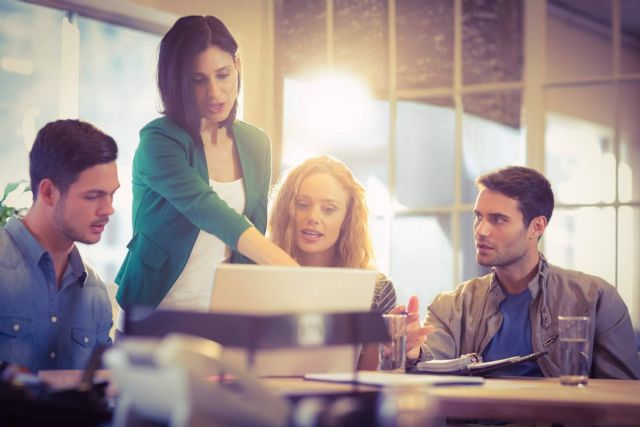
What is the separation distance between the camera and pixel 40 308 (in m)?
2.37

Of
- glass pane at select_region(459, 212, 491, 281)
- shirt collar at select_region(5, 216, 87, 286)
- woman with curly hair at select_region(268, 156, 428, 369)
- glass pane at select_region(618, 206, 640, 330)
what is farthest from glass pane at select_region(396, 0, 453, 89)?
shirt collar at select_region(5, 216, 87, 286)

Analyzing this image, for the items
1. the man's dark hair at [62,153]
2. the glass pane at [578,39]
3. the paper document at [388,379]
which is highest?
the glass pane at [578,39]

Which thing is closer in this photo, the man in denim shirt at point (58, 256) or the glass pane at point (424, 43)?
the man in denim shirt at point (58, 256)

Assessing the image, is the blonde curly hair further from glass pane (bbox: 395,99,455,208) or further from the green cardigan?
glass pane (bbox: 395,99,455,208)

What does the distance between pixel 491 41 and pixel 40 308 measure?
2639 millimetres

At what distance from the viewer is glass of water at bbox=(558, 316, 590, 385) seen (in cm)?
212

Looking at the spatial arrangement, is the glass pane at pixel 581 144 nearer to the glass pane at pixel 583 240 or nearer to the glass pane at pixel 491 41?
the glass pane at pixel 583 240

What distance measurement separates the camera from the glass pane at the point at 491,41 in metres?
4.25

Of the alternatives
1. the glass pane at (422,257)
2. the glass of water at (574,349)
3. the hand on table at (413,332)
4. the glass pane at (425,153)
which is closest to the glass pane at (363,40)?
the glass pane at (425,153)

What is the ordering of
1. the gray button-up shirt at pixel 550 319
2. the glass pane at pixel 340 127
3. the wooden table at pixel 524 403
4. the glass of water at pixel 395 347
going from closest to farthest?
the wooden table at pixel 524 403, the glass of water at pixel 395 347, the gray button-up shirt at pixel 550 319, the glass pane at pixel 340 127

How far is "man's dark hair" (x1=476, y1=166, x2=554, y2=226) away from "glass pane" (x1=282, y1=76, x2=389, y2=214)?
3.87 feet

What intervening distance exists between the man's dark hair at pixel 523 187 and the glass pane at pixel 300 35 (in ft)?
4.95

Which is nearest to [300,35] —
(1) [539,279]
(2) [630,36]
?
(2) [630,36]

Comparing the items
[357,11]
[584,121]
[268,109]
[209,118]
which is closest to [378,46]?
[357,11]
